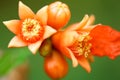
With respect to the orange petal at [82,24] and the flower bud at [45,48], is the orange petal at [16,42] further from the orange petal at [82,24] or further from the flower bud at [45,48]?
the orange petal at [82,24]

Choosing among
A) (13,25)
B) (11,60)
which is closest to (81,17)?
(11,60)

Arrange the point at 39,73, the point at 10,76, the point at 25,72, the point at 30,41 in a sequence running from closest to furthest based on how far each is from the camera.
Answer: the point at 30,41
the point at 10,76
the point at 25,72
the point at 39,73

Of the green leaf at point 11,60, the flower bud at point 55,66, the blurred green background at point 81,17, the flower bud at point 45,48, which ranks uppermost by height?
the flower bud at point 45,48

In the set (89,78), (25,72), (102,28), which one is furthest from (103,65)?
(102,28)

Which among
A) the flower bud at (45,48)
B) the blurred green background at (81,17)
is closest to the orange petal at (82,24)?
the flower bud at (45,48)

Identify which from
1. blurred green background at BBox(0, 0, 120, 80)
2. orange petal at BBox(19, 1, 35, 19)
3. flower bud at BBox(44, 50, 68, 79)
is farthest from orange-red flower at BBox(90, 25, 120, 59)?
blurred green background at BBox(0, 0, 120, 80)

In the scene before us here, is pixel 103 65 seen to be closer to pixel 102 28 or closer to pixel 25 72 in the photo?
pixel 25 72
